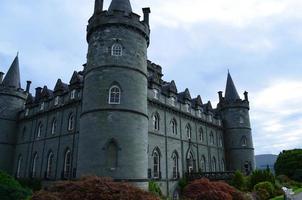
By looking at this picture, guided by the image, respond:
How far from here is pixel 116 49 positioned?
809 inches

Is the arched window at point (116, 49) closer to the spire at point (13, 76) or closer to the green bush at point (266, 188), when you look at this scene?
the green bush at point (266, 188)

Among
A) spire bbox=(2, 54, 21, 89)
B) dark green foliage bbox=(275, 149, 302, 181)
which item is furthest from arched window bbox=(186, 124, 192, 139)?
spire bbox=(2, 54, 21, 89)

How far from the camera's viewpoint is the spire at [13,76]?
38188 mm

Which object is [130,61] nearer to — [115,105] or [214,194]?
[115,105]

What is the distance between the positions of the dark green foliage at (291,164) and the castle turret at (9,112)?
135ft

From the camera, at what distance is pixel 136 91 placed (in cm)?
2030

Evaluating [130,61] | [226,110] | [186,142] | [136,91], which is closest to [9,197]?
[136,91]

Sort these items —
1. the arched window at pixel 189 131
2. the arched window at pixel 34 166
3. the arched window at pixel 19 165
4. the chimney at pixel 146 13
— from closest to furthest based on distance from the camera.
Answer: the chimney at pixel 146 13 → the arched window at pixel 34 166 → the arched window at pixel 189 131 → the arched window at pixel 19 165

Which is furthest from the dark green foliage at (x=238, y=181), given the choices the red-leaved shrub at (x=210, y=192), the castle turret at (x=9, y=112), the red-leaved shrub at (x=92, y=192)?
the castle turret at (x=9, y=112)

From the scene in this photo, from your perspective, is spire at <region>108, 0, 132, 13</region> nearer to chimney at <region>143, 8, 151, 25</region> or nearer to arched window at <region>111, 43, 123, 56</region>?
chimney at <region>143, 8, 151, 25</region>

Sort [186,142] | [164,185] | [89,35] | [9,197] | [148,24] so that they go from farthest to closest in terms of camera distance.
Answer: [186,142], [164,185], [148,24], [89,35], [9,197]

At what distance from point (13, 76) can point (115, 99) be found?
1056 inches

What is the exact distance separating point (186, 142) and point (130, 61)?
15.4m

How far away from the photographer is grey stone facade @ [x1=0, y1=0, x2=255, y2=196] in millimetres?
18766
